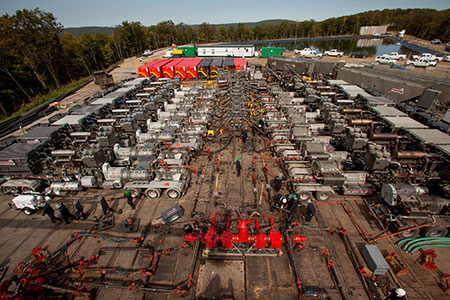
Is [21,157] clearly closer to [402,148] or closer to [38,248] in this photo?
[38,248]

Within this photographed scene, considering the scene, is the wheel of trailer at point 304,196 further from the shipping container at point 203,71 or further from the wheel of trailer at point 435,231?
the shipping container at point 203,71

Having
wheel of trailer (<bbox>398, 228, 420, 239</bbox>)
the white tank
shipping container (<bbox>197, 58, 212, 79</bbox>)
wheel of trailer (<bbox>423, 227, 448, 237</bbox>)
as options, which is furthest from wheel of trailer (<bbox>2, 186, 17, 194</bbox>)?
shipping container (<bbox>197, 58, 212, 79</bbox>)

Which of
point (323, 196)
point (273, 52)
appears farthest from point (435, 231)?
point (273, 52)

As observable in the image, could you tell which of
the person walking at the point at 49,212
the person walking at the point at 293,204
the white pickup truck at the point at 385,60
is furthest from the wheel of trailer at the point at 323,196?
the white pickup truck at the point at 385,60

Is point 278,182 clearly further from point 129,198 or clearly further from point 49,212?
point 49,212

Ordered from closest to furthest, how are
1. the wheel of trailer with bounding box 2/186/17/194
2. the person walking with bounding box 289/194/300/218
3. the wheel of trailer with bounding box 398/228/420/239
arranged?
the wheel of trailer with bounding box 398/228/420/239, the person walking with bounding box 289/194/300/218, the wheel of trailer with bounding box 2/186/17/194

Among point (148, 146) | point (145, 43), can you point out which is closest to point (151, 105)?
point (148, 146)

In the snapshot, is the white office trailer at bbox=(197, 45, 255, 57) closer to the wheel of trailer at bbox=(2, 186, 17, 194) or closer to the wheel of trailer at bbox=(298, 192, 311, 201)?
the wheel of trailer at bbox=(298, 192, 311, 201)
